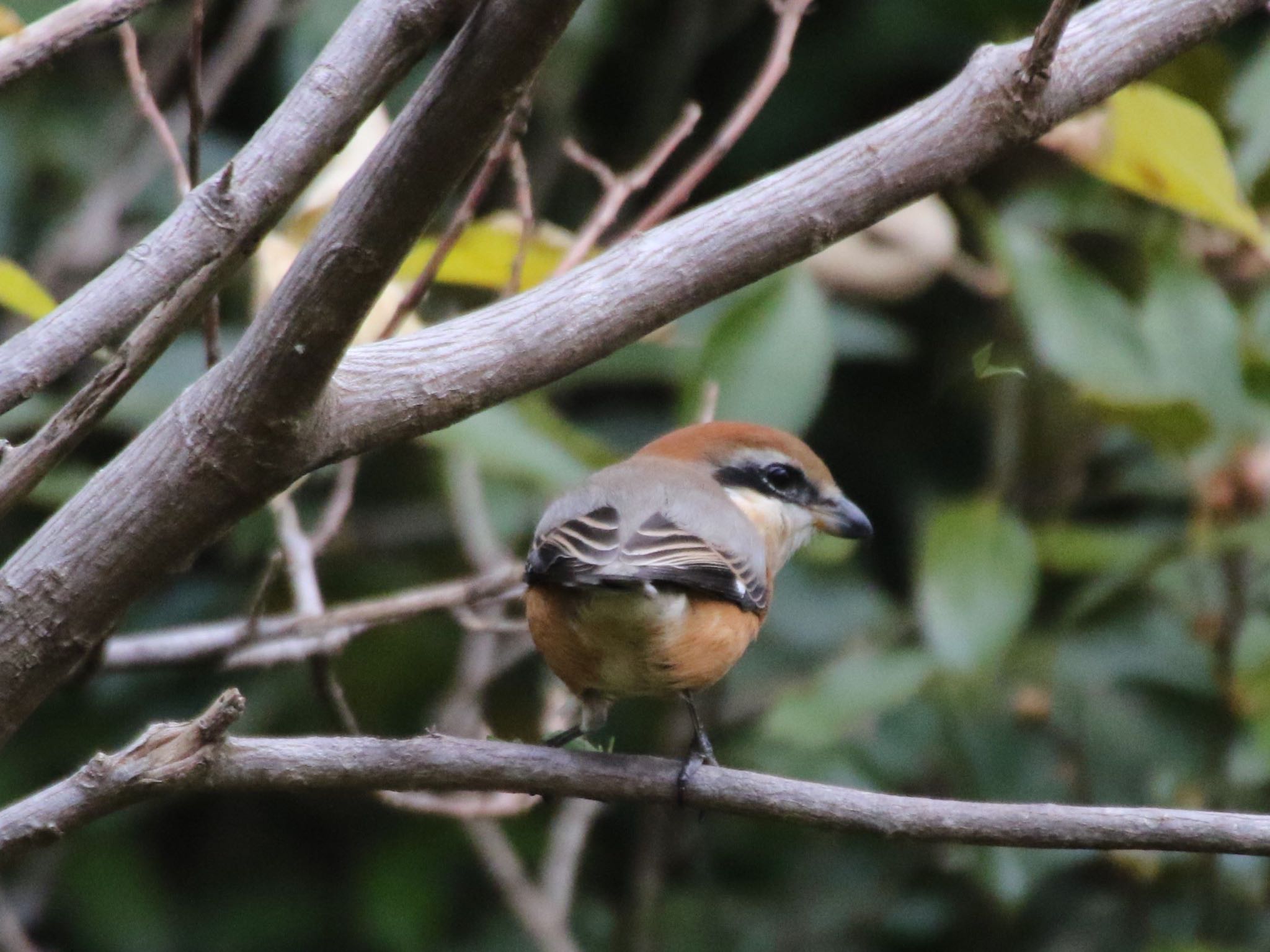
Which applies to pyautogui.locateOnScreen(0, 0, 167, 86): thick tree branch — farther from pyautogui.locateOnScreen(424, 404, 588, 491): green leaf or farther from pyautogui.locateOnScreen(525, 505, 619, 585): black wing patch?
pyautogui.locateOnScreen(424, 404, 588, 491): green leaf

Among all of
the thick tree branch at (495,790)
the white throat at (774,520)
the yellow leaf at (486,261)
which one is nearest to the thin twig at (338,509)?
the yellow leaf at (486,261)

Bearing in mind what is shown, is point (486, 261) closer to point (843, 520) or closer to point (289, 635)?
point (289, 635)

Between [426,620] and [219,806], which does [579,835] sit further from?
[219,806]

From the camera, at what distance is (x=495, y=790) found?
181 centimetres

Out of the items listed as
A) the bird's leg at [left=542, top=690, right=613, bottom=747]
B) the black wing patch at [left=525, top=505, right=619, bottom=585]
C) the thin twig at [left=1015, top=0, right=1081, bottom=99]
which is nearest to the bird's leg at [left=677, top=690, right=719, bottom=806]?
the bird's leg at [left=542, top=690, right=613, bottom=747]

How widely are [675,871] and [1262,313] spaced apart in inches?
86.3

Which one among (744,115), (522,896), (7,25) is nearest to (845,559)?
(522,896)

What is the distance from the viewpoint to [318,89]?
4.94ft

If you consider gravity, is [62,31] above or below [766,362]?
above

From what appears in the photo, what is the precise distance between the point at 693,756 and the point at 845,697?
1293mm

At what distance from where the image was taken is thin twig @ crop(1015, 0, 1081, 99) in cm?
157

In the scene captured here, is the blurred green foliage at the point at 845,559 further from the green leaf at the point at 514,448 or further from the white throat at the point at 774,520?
the white throat at the point at 774,520

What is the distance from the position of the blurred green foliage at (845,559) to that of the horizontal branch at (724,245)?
139 centimetres

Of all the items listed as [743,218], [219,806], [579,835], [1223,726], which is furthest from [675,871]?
[743,218]
